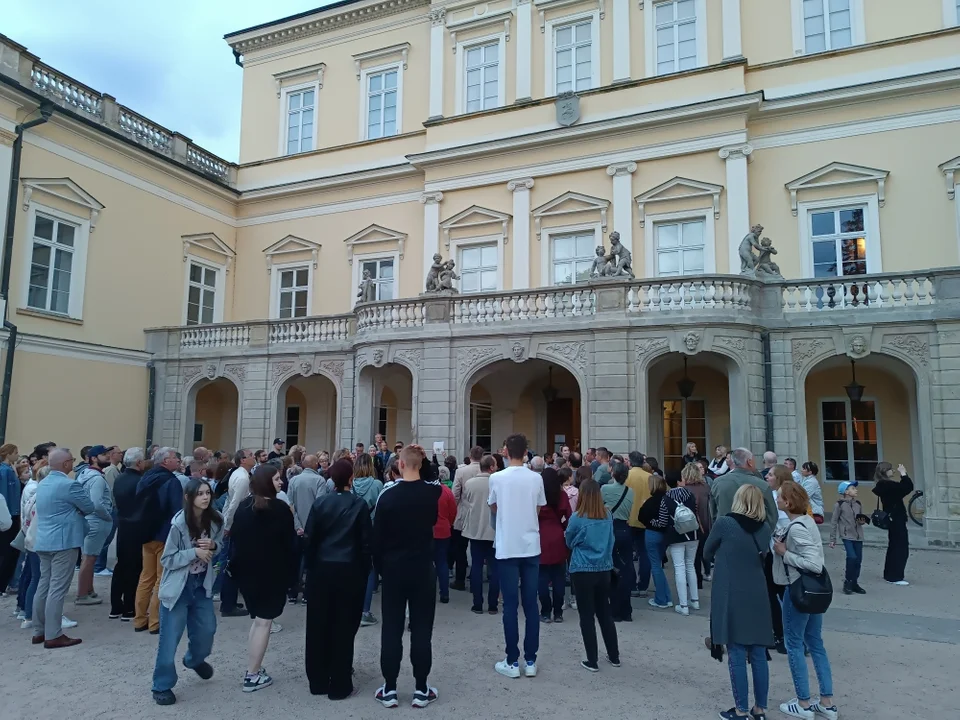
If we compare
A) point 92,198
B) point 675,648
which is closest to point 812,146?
point 675,648

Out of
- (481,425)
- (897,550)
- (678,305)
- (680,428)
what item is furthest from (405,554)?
(481,425)

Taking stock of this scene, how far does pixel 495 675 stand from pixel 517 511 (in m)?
1.38

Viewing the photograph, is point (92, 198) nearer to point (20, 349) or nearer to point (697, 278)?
point (20, 349)

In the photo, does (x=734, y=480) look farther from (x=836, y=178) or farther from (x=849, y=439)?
(x=836, y=178)

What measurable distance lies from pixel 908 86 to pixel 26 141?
69.0ft

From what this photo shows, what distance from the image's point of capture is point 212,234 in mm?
22250

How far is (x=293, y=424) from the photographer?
70.7ft

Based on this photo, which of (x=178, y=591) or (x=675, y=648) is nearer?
(x=178, y=591)

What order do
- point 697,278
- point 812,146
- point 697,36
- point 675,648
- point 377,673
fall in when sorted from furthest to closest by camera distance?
point 697,36 → point 812,146 → point 697,278 → point 675,648 → point 377,673

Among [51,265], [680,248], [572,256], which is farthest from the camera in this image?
[572,256]

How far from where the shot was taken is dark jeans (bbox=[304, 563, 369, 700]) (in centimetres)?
519

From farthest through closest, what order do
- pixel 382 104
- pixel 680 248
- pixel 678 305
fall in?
pixel 382 104
pixel 680 248
pixel 678 305

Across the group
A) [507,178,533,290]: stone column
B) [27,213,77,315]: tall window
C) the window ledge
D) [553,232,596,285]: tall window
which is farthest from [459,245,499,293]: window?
[27,213,77,315]: tall window

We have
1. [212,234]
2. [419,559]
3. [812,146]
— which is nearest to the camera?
[419,559]
